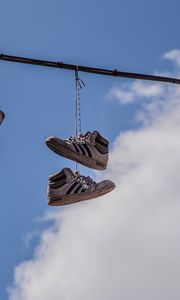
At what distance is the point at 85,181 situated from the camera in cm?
858

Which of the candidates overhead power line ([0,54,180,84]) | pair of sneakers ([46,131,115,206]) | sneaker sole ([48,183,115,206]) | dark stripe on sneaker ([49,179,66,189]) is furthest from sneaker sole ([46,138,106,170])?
overhead power line ([0,54,180,84])

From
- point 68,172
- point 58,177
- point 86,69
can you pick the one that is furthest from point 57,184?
point 86,69

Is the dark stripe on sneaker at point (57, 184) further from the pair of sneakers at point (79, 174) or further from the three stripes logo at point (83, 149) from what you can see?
the three stripes logo at point (83, 149)

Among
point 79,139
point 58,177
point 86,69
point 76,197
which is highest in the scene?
point 79,139

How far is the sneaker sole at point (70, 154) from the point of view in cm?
795

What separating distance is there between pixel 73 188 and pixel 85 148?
1.77 ft

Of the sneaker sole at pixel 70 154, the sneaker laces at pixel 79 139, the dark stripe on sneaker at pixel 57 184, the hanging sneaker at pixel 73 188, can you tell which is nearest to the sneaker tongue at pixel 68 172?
the hanging sneaker at pixel 73 188

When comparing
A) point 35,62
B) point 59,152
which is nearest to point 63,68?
point 35,62

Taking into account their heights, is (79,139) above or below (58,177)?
above

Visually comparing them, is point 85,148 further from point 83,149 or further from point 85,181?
point 85,181

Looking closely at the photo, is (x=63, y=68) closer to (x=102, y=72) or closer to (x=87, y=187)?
(x=102, y=72)

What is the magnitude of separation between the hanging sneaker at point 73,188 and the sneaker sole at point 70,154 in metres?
0.25

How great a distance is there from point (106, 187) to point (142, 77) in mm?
2278

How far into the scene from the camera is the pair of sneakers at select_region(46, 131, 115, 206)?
26.4ft
